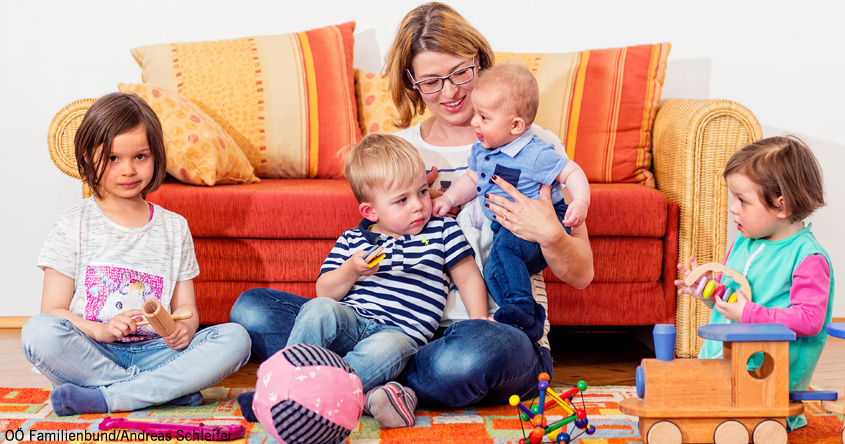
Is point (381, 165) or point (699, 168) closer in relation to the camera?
point (381, 165)

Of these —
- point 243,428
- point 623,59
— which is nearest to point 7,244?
point 243,428

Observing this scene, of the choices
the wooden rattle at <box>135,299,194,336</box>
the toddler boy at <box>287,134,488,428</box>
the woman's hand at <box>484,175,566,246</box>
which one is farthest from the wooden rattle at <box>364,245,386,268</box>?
the wooden rattle at <box>135,299,194,336</box>

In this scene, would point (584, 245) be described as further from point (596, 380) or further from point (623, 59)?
point (623, 59)

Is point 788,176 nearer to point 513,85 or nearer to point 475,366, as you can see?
point 513,85

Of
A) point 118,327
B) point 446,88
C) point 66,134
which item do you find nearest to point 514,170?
point 446,88

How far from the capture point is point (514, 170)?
147cm

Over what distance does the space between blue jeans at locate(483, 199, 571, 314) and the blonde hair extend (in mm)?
409

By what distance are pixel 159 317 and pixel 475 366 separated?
0.61 m

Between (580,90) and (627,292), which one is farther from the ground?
(580,90)

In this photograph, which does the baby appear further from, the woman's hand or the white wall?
the white wall

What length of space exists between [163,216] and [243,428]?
0.57 meters

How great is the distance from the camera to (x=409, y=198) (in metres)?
1.45

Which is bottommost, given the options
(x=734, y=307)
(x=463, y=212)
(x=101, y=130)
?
(x=734, y=307)

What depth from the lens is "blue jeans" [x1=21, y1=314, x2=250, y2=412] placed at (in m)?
1.34
